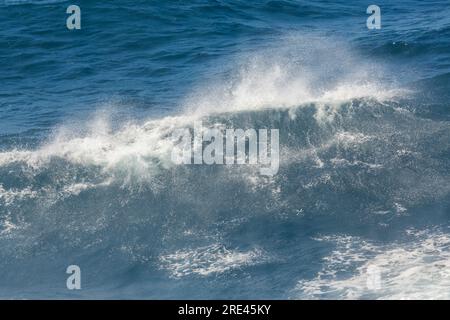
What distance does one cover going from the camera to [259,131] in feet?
80.5

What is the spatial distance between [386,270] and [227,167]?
7.11 m

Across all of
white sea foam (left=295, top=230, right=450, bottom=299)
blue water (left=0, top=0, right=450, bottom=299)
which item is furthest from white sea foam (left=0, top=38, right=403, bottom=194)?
white sea foam (left=295, top=230, right=450, bottom=299)

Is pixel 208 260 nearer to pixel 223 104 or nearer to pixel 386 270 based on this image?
pixel 386 270

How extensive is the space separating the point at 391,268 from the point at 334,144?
6834mm

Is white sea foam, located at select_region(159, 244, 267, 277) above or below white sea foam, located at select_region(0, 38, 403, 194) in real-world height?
below

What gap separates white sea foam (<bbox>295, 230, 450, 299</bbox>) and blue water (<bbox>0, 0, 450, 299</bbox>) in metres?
0.05

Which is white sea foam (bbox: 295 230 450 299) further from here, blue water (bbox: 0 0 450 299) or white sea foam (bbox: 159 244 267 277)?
white sea foam (bbox: 159 244 267 277)

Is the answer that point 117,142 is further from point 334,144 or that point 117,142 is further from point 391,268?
point 391,268

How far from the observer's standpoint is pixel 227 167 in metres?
23.0

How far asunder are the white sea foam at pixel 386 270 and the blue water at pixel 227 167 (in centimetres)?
5

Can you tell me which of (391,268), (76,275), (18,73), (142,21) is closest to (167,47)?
(142,21)

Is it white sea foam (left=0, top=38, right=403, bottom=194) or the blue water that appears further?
white sea foam (left=0, top=38, right=403, bottom=194)

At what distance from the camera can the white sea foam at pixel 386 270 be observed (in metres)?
16.3

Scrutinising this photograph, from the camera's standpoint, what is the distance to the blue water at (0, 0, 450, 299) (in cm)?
1827
